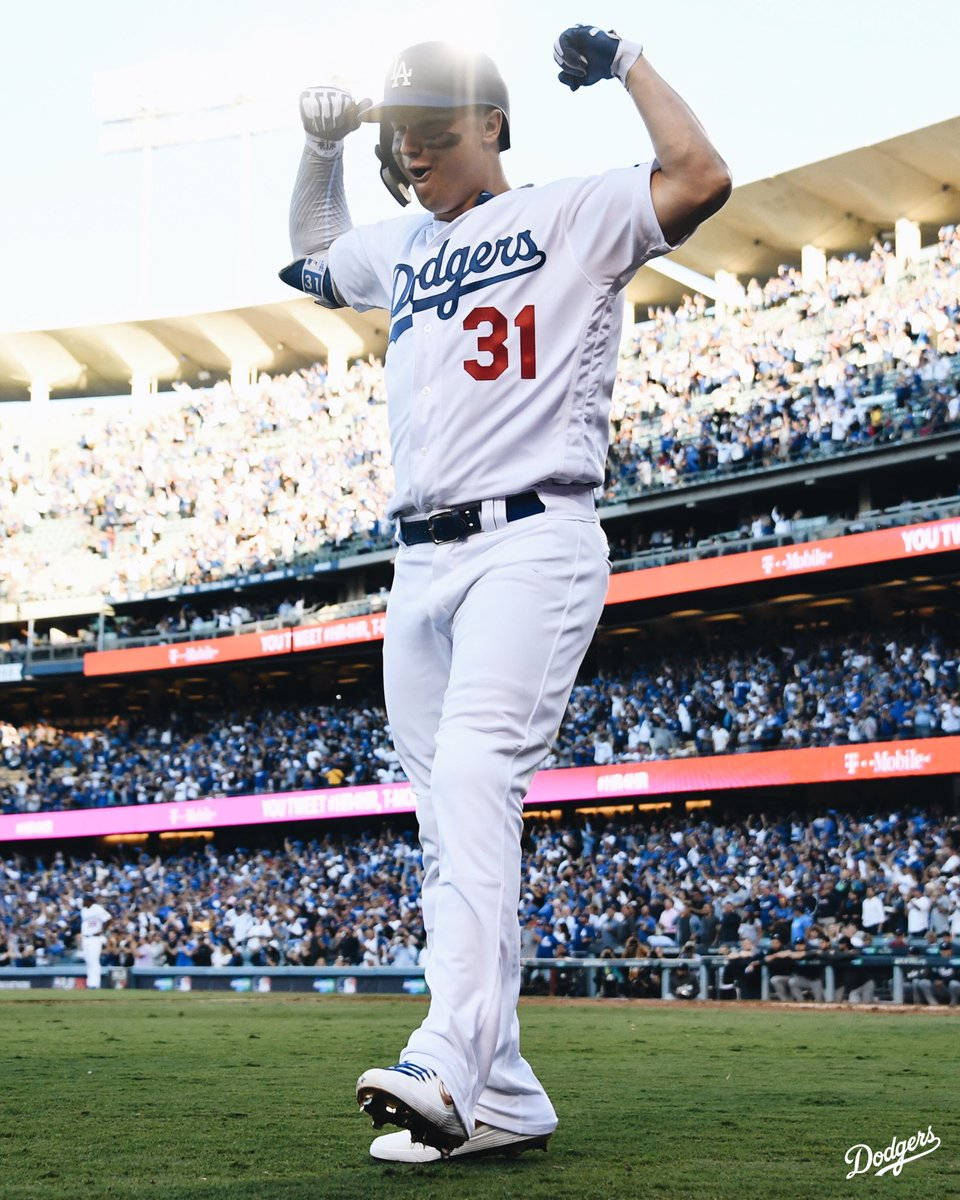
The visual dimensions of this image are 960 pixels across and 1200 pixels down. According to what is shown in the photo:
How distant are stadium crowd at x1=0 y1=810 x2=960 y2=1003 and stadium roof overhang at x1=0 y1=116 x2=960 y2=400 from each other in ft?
50.0

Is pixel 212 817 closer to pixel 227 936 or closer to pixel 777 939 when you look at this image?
pixel 227 936

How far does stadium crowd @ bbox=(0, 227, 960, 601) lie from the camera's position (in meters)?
26.2

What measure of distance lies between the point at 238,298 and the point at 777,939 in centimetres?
3051

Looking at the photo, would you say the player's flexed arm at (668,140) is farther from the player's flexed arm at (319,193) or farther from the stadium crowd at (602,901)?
the stadium crowd at (602,901)

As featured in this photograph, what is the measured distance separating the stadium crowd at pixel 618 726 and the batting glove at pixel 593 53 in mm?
19906

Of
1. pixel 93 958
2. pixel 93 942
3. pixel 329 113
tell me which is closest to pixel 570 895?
pixel 93 942

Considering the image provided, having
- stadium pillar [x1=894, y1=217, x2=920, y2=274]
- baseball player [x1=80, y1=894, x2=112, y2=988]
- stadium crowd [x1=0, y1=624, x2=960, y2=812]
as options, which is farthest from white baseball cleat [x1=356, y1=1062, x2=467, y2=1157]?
stadium pillar [x1=894, y1=217, x2=920, y2=274]

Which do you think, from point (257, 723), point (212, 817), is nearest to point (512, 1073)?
point (212, 817)

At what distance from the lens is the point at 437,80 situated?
11.2 ft

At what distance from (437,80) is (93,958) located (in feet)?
76.7

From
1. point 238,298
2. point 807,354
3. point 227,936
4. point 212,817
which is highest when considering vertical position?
point 238,298

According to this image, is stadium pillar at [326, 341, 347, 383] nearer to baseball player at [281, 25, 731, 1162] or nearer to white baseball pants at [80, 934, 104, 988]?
white baseball pants at [80, 934, 104, 988]

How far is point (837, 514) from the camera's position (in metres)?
28.3

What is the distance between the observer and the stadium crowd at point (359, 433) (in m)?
26.2
